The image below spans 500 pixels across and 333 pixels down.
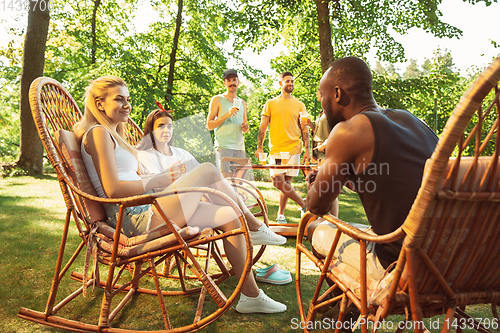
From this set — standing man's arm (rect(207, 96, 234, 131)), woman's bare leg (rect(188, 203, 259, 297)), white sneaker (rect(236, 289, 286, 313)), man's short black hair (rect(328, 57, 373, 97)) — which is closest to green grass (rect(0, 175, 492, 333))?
white sneaker (rect(236, 289, 286, 313))

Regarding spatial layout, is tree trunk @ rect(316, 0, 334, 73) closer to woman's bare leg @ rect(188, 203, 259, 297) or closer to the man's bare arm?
woman's bare leg @ rect(188, 203, 259, 297)

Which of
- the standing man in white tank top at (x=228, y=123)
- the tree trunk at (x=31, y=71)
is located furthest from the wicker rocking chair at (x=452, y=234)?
the tree trunk at (x=31, y=71)

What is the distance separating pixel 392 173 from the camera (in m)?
1.22

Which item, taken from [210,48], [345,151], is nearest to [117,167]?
[345,151]

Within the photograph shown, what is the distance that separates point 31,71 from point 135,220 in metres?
7.97

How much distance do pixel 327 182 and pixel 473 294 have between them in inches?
24.3

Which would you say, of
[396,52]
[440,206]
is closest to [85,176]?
[440,206]

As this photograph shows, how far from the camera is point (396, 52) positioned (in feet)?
34.7

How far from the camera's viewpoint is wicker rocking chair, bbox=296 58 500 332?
0.85 m

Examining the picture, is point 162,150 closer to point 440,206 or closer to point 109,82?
point 109,82

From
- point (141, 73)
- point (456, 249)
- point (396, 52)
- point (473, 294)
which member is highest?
point (396, 52)

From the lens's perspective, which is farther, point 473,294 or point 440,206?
point 473,294

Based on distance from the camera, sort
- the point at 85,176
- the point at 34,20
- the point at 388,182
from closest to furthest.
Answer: the point at 388,182, the point at 85,176, the point at 34,20

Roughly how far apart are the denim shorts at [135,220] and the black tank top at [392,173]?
1137 millimetres
